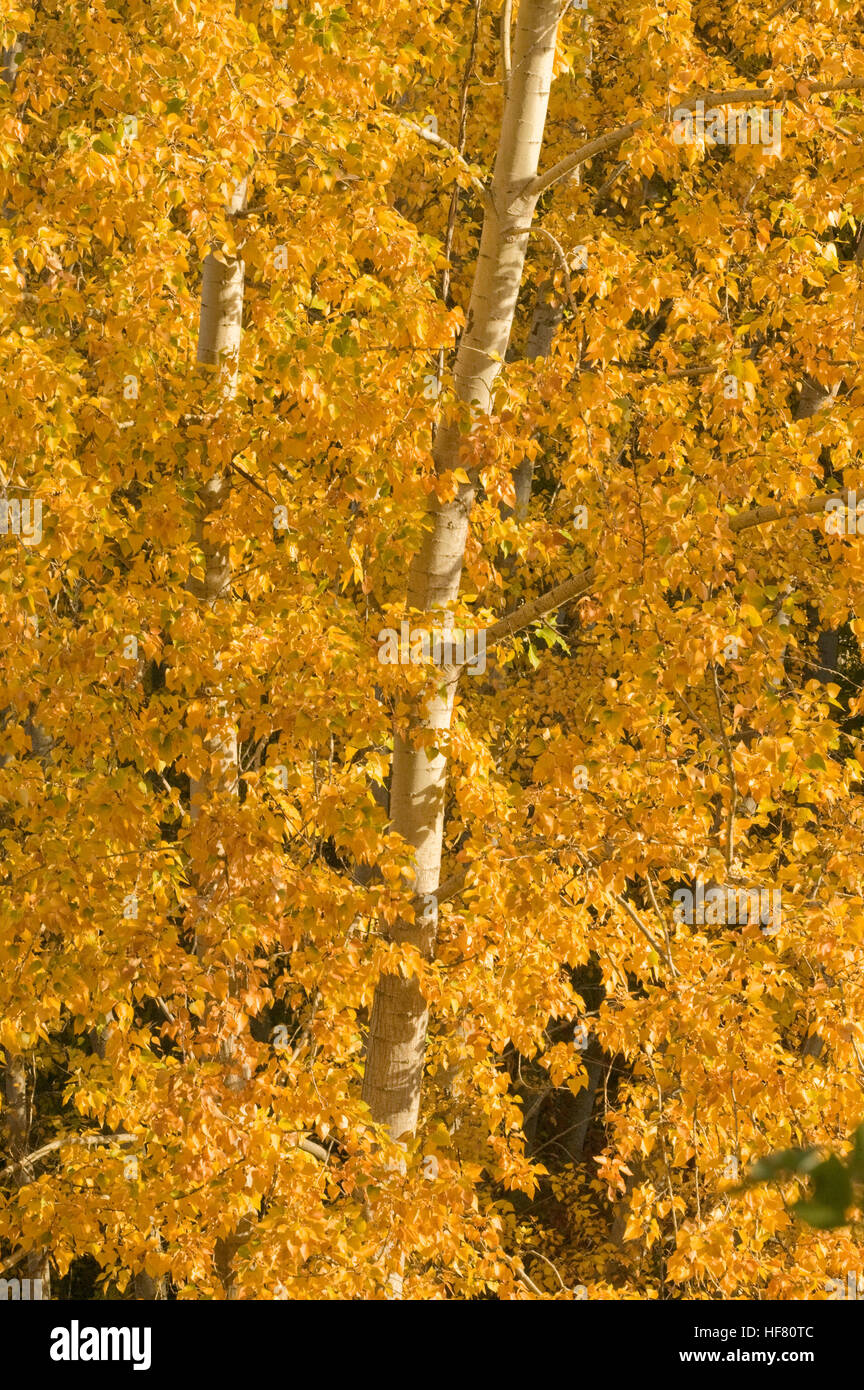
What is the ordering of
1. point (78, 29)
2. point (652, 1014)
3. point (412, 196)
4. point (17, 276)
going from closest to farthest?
point (17, 276)
point (652, 1014)
point (78, 29)
point (412, 196)

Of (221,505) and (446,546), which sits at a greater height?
(221,505)

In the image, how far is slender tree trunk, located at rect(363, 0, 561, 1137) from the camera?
6.53 metres

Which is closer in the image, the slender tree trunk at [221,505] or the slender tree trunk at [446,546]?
the slender tree trunk at [446,546]

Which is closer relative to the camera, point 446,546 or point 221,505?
point 446,546

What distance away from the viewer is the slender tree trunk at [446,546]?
6.53 m

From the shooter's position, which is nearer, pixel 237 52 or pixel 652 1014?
pixel 237 52

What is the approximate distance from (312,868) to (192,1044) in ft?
3.90

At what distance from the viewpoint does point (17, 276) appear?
6.52 metres

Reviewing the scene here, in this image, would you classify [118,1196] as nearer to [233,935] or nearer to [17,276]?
[233,935]

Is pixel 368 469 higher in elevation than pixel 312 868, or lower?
higher

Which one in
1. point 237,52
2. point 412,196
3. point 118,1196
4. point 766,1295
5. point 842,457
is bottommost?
point 766,1295

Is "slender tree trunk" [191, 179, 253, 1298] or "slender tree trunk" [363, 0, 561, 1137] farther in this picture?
"slender tree trunk" [191, 179, 253, 1298]

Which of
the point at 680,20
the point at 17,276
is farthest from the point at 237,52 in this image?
the point at 680,20

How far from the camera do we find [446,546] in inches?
280
